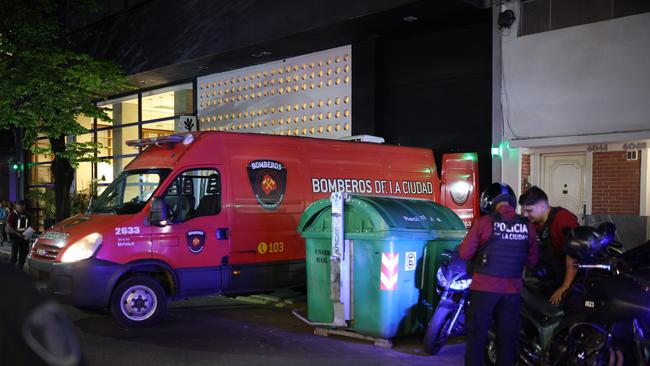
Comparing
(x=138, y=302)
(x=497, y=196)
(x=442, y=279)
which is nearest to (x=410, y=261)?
(x=442, y=279)

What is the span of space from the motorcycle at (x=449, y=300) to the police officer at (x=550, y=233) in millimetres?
777

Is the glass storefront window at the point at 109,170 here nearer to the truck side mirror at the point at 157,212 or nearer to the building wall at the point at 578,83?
the truck side mirror at the point at 157,212

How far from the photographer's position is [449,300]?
629cm

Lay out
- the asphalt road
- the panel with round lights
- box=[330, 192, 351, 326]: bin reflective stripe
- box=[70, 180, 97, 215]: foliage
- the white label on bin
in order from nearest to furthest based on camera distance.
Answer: the asphalt road → the white label on bin → box=[330, 192, 351, 326]: bin reflective stripe → the panel with round lights → box=[70, 180, 97, 215]: foliage

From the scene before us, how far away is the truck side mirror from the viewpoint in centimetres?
802

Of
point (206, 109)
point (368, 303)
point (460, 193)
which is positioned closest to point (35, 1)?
point (206, 109)

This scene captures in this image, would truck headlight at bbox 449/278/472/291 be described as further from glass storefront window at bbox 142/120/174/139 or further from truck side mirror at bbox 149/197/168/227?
glass storefront window at bbox 142/120/174/139

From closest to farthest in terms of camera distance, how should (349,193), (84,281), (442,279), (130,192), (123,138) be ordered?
(442,279) → (349,193) → (84,281) → (130,192) → (123,138)

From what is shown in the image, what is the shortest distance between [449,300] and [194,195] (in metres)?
4.16

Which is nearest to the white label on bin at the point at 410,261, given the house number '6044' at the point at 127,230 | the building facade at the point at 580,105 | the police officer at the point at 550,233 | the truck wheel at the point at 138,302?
the police officer at the point at 550,233

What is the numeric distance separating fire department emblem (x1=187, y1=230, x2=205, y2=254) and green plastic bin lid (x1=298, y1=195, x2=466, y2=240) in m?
1.58


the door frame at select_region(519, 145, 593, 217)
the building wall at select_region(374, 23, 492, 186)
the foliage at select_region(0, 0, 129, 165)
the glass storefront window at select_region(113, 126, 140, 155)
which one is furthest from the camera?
the glass storefront window at select_region(113, 126, 140, 155)

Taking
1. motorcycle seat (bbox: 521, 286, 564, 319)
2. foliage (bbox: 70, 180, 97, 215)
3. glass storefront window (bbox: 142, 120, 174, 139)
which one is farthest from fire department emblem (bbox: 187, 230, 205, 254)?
foliage (bbox: 70, 180, 97, 215)

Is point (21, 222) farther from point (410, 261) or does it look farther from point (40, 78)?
point (410, 261)
